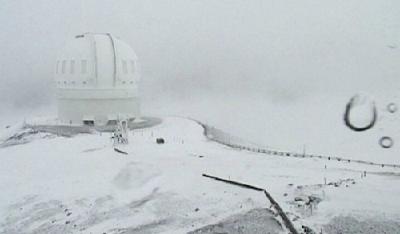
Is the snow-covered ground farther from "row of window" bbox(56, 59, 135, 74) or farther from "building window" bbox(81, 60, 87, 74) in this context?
"row of window" bbox(56, 59, 135, 74)

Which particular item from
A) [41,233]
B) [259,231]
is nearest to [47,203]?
[41,233]

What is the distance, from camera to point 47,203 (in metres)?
15.8

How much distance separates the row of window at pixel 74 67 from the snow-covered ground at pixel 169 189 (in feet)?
45.4

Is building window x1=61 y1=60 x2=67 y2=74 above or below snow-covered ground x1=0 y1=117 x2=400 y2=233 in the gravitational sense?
above

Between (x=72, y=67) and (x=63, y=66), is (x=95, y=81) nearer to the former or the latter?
(x=72, y=67)

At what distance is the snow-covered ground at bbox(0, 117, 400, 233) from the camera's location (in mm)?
12695

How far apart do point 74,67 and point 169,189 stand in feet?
79.5

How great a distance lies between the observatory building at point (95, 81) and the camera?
121 ft

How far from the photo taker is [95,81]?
120 ft

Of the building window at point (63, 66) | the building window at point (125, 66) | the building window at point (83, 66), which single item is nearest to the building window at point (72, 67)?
the building window at point (63, 66)

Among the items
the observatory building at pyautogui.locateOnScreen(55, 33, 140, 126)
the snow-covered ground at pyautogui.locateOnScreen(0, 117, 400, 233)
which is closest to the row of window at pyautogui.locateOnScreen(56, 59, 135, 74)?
the observatory building at pyautogui.locateOnScreen(55, 33, 140, 126)

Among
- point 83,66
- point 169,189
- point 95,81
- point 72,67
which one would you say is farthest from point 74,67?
point 169,189

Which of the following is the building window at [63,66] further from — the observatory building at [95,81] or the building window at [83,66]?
the building window at [83,66]

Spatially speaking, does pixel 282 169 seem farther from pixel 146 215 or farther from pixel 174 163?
pixel 146 215
